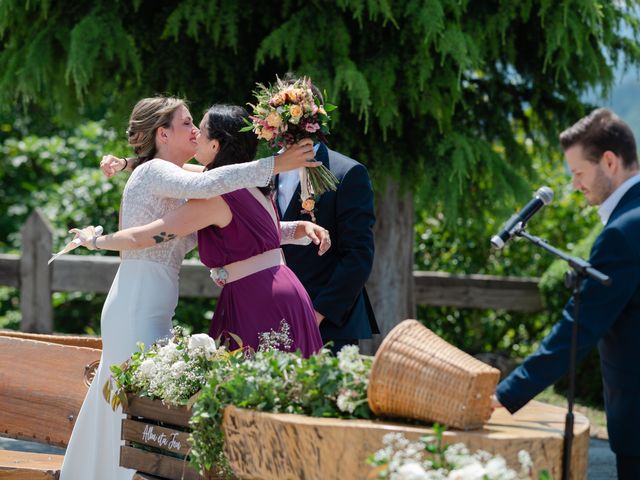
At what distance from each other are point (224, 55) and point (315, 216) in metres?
2.50

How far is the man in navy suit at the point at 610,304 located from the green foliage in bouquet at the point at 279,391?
1.66 ft

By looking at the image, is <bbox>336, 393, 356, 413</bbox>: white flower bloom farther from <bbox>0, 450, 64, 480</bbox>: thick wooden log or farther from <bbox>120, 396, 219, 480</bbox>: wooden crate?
<bbox>0, 450, 64, 480</bbox>: thick wooden log

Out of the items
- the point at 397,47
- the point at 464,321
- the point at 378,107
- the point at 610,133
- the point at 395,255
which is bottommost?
the point at 464,321

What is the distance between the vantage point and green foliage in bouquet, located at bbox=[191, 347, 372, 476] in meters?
3.38

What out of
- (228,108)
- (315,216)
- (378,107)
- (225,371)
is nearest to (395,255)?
(378,107)

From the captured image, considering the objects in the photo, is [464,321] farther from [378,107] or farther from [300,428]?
[300,428]

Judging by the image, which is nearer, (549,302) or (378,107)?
(378,107)

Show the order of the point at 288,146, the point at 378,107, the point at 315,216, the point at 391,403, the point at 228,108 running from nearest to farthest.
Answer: the point at 391,403, the point at 288,146, the point at 228,108, the point at 315,216, the point at 378,107

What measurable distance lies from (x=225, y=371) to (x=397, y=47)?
379 centimetres

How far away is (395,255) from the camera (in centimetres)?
794

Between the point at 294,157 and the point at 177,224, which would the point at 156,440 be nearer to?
the point at 177,224

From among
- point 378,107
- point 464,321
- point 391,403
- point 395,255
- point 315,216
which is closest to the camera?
point 391,403

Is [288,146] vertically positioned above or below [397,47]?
below

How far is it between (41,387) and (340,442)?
2.56 meters
